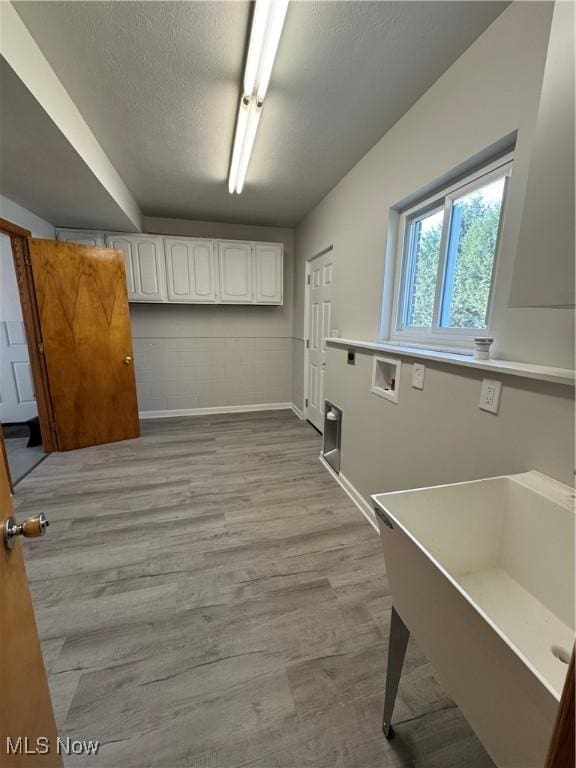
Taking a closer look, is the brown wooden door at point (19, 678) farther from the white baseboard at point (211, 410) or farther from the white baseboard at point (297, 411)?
the white baseboard at point (211, 410)

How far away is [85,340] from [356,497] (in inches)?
121

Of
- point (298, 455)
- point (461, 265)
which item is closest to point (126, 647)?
point (298, 455)

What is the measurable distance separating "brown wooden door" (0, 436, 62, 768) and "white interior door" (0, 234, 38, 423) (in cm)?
369

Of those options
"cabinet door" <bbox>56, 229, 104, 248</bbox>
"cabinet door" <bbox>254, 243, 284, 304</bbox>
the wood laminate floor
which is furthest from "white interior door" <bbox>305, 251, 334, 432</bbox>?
"cabinet door" <bbox>56, 229, 104, 248</bbox>

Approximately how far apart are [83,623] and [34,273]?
2.93 meters

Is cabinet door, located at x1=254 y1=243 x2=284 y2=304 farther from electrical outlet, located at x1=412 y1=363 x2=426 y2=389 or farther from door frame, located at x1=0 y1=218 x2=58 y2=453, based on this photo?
electrical outlet, located at x1=412 y1=363 x2=426 y2=389

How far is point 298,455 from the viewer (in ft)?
10.0

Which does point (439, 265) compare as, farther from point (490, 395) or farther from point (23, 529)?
point (23, 529)

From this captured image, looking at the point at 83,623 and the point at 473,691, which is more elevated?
the point at 473,691

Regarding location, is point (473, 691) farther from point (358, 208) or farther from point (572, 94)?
point (358, 208)

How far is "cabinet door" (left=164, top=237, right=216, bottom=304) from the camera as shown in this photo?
3.65m

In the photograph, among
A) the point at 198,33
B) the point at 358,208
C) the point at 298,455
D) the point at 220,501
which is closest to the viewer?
the point at 198,33

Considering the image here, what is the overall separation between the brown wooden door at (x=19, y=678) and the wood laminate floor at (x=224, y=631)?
376mm

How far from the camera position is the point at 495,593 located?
94 cm
